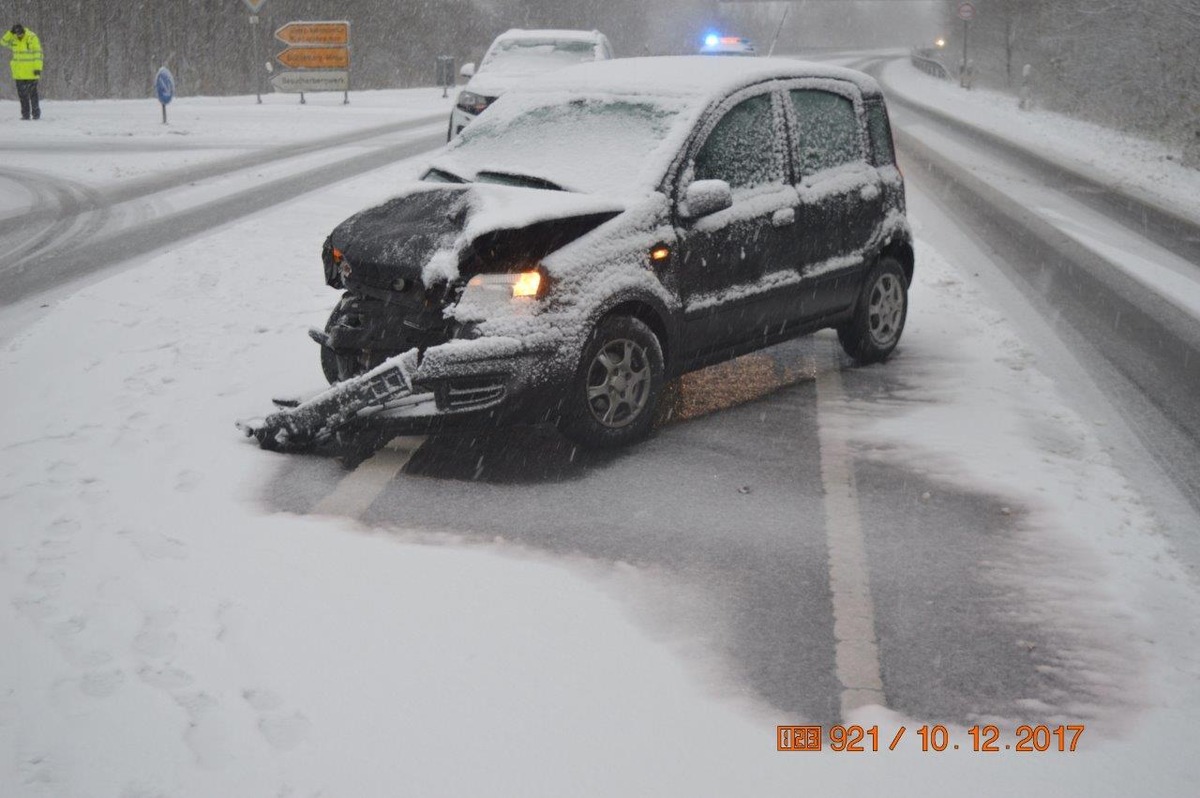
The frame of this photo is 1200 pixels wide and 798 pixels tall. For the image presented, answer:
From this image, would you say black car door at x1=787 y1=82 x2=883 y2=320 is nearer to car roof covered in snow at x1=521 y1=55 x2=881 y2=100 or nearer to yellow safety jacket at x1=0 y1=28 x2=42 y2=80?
car roof covered in snow at x1=521 y1=55 x2=881 y2=100

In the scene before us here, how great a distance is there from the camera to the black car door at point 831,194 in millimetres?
6965

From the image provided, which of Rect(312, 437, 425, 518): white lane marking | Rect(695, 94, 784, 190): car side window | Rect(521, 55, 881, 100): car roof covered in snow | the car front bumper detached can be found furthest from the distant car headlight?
the car front bumper detached

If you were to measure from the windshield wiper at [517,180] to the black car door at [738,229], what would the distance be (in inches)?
25.6

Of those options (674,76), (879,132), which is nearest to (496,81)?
(879,132)

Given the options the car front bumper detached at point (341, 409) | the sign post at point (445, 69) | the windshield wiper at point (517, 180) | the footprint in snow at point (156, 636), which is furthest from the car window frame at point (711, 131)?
the sign post at point (445, 69)

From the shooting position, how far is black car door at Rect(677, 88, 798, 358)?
6.18m

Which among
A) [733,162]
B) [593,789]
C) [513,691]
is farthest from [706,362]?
[593,789]

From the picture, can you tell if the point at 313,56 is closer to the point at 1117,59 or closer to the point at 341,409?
the point at 1117,59

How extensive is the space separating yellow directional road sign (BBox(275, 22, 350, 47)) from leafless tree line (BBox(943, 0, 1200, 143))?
65.4 ft

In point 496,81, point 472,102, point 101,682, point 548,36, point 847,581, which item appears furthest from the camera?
point 548,36

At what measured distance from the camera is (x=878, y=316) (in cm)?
776

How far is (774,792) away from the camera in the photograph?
325cm

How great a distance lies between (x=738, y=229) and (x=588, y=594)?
2672 millimetres

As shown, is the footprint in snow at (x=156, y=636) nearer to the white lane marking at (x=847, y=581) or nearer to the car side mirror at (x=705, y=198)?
the white lane marking at (x=847, y=581)
